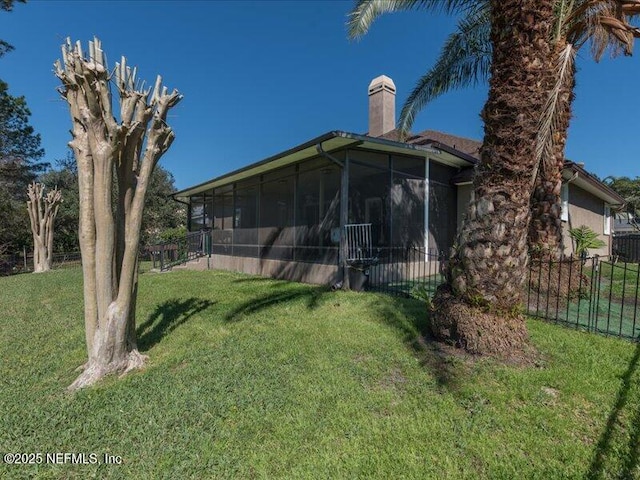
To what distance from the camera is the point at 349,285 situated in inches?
300

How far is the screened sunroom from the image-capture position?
8117 mm

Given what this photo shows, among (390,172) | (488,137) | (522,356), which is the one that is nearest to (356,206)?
(390,172)

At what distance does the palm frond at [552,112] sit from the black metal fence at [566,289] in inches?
71.4

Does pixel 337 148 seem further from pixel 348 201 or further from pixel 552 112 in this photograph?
pixel 552 112

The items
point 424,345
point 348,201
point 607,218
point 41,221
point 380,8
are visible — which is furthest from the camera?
point 41,221

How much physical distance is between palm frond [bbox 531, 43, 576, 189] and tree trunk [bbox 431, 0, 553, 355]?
3.75 feet

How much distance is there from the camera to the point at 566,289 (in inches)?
241

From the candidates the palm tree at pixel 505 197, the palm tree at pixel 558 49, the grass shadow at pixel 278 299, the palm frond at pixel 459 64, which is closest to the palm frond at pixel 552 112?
the palm tree at pixel 558 49

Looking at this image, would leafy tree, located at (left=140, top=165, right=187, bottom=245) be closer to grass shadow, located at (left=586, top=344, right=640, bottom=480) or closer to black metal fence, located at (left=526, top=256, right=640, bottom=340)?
black metal fence, located at (left=526, top=256, right=640, bottom=340)

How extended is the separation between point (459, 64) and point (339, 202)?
196 inches

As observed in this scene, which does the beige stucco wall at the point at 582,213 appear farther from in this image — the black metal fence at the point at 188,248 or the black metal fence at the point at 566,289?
the black metal fence at the point at 188,248

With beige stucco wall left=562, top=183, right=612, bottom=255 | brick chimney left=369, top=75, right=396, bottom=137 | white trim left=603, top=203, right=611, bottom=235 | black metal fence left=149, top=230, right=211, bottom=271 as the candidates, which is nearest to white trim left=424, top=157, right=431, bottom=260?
beige stucco wall left=562, top=183, right=612, bottom=255

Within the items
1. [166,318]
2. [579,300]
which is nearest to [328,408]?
[166,318]

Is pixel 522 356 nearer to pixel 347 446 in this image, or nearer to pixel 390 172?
pixel 347 446
